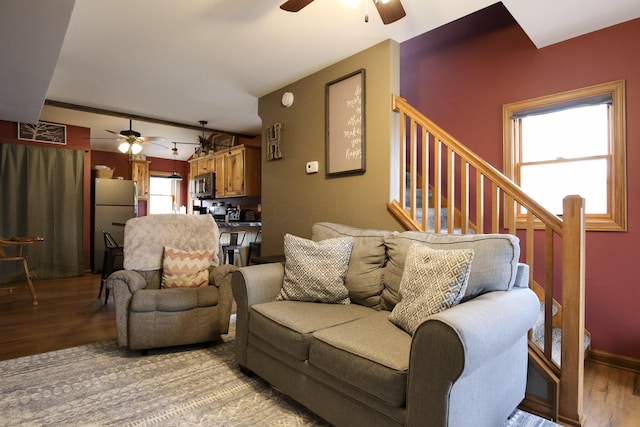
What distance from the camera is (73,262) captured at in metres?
5.66

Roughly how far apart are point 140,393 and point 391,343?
1.52 metres

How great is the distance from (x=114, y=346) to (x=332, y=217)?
2.14 meters

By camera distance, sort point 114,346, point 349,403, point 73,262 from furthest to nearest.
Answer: point 73,262 < point 114,346 < point 349,403

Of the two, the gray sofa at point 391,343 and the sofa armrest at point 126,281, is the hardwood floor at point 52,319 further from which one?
the gray sofa at point 391,343

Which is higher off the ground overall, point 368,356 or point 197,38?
point 197,38

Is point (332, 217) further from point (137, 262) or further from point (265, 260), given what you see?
Answer: point (137, 262)

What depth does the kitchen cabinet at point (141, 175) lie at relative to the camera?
7.90 metres

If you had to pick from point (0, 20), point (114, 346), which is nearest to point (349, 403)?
point (114, 346)

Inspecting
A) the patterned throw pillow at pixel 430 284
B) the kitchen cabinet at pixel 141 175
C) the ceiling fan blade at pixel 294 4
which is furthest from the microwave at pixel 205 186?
the patterned throw pillow at pixel 430 284

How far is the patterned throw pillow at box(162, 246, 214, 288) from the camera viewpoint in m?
2.85

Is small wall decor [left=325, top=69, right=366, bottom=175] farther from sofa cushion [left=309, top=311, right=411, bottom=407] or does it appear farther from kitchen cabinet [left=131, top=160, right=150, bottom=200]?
kitchen cabinet [left=131, top=160, right=150, bottom=200]

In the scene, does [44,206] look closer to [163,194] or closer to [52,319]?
[52,319]

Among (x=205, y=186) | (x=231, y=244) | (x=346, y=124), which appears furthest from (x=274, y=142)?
(x=205, y=186)

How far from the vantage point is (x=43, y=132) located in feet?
18.0
